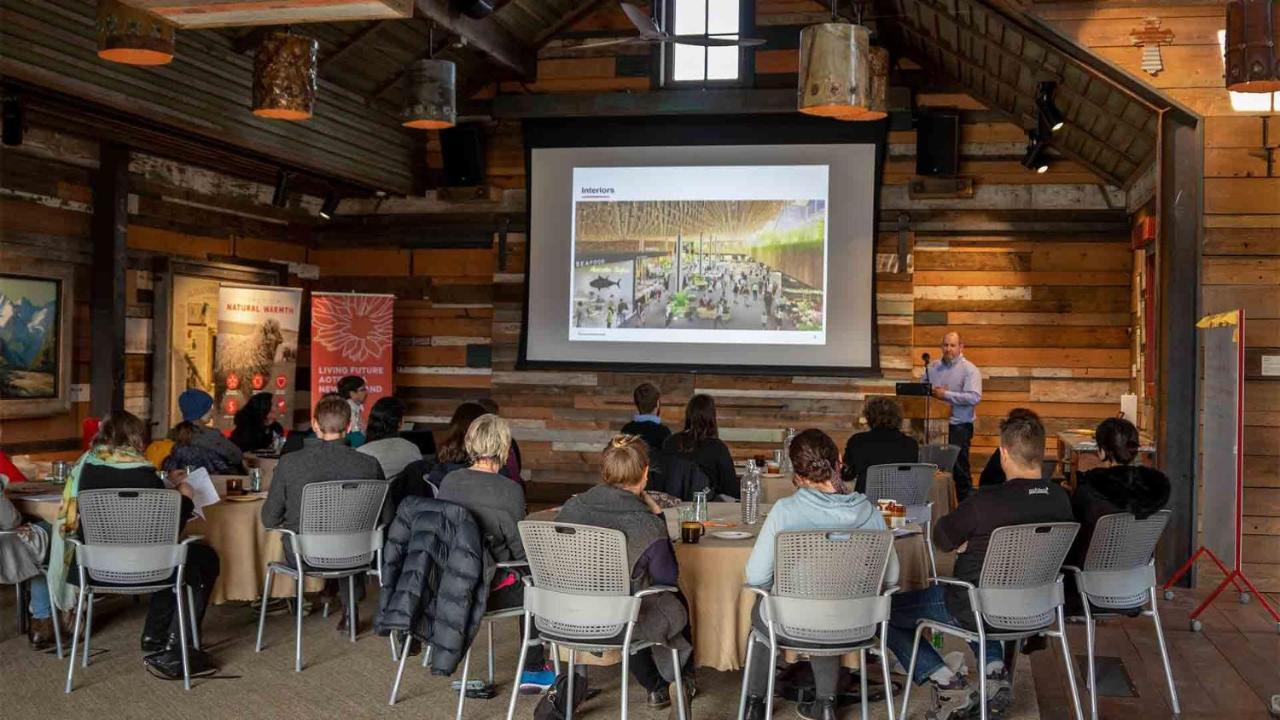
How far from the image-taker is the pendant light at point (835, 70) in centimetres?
623

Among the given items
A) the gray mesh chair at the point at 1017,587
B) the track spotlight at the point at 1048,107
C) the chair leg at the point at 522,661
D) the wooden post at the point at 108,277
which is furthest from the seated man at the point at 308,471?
the track spotlight at the point at 1048,107

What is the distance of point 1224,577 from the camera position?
25.6 feet

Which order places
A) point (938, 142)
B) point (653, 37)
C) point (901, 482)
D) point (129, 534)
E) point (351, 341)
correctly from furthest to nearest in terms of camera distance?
1. point (351, 341)
2. point (938, 142)
3. point (653, 37)
4. point (901, 482)
5. point (129, 534)

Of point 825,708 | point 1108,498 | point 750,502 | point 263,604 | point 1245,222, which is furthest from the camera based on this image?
point 1245,222

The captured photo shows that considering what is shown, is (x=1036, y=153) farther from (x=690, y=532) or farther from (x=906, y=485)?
(x=690, y=532)

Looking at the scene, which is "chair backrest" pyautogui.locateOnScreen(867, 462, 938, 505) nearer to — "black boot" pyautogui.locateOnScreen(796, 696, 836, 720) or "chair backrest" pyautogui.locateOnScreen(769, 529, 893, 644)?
"black boot" pyautogui.locateOnScreen(796, 696, 836, 720)

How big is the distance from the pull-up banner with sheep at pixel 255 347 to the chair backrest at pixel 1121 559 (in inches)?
291

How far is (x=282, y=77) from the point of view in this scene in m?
7.45

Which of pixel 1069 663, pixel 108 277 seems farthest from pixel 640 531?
pixel 108 277

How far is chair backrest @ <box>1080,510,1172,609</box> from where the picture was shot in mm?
5000

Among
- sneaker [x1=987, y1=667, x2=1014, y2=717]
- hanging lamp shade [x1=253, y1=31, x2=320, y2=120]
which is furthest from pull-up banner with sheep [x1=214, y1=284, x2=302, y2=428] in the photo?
sneaker [x1=987, y1=667, x2=1014, y2=717]

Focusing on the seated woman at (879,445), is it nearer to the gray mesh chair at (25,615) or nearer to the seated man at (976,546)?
the seated man at (976,546)

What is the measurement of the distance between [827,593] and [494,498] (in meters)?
1.41

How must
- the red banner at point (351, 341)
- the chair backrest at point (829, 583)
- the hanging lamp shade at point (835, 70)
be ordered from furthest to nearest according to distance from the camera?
the red banner at point (351, 341)
the hanging lamp shade at point (835, 70)
the chair backrest at point (829, 583)
